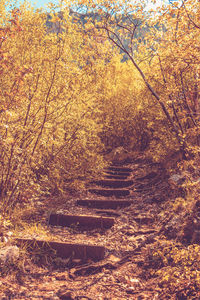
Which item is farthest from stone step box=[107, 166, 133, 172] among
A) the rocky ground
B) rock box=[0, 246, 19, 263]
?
rock box=[0, 246, 19, 263]

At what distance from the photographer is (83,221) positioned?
217 inches

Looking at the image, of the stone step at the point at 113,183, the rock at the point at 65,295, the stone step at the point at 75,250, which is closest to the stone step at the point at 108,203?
the stone step at the point at 113,183

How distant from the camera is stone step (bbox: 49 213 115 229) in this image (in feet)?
18.0

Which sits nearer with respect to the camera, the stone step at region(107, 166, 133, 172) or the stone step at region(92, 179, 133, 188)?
the stone step at region(92, 179, 133, 188)

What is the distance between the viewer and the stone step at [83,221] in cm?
550

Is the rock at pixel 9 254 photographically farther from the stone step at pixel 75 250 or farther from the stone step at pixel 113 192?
the stone step at pixel 113 192

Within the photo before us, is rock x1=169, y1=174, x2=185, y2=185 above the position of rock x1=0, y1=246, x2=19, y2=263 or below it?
above

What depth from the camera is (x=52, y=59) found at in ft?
16.9

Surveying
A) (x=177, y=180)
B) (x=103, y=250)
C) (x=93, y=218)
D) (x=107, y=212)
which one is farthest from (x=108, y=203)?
(x=103, y=250)

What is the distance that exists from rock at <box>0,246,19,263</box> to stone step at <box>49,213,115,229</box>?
1.93 metres

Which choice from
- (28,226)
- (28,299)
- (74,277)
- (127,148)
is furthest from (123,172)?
(28,299)

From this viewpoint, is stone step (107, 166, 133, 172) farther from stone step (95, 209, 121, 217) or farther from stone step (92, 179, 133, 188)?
stone step (95, 209, 121, 217)

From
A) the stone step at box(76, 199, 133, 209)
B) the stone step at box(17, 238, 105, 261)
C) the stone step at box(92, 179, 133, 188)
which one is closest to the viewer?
the stone step at box(17, 238, 105, 261)

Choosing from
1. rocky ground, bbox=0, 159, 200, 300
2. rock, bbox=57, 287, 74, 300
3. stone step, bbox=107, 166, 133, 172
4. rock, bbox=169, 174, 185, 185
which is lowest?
rock, bbox=57, 287, 74, 300
